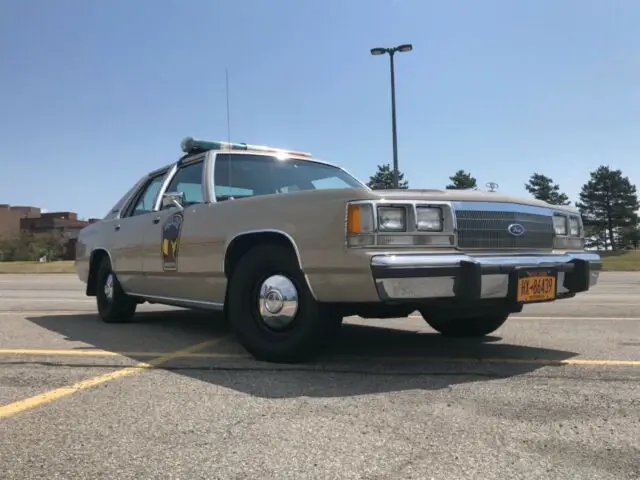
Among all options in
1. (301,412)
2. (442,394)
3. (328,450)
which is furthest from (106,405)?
(442,394)

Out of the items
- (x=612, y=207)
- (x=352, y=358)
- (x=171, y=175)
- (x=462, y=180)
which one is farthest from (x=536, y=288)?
(x=612, y=207)

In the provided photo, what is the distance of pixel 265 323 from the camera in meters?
4.25

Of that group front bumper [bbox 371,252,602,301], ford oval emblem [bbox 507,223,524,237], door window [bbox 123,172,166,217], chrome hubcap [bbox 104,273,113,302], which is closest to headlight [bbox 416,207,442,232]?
front bumper [bbox 371,252,602,301]

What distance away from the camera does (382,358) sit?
4.48m

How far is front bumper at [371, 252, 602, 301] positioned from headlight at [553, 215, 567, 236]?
787mm

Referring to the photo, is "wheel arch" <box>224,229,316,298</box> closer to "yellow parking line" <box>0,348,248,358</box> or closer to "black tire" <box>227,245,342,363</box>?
"black tire" <box>227,245,342,363</box>

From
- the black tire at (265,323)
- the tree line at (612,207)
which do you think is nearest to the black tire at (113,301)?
the black tire at (265,323)

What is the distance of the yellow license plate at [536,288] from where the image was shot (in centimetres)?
398

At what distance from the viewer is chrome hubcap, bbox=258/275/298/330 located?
4086 millimetres

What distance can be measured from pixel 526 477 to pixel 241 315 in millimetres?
2506

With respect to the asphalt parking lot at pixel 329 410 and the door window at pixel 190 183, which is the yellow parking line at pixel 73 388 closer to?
the asphalt parking lot at pixel 329 410

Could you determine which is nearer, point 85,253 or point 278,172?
point 278,172

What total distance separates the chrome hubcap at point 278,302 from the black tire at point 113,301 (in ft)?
9.56

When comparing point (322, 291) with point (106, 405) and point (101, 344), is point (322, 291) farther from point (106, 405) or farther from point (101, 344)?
point (101, 344)
